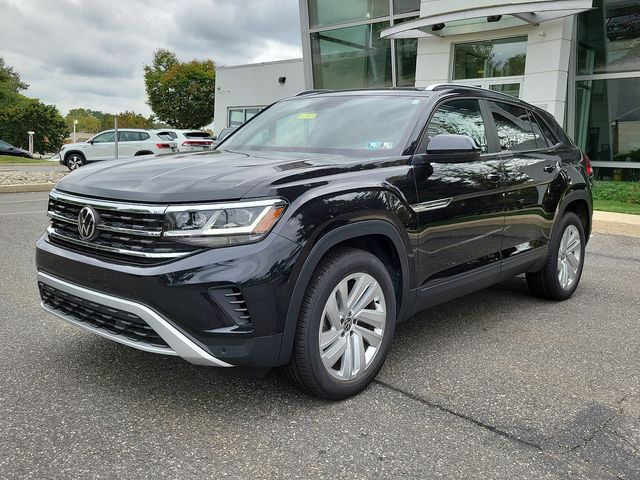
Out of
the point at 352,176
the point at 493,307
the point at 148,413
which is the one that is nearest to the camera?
the point at 148,413

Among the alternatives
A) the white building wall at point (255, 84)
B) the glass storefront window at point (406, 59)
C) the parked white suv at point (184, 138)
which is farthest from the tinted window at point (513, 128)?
the white building wall at point (255, 84)

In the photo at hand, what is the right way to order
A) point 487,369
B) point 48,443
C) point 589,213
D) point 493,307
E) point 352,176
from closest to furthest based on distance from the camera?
point 48,443 < point 352,176 < point 487,369 < point 493,307 < point 589,213

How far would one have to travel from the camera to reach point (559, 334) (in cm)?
441

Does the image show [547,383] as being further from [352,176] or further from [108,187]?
[108,187]

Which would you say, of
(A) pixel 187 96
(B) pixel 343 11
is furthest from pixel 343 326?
(A) pixel 187 96

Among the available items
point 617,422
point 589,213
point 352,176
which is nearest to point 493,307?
point 589,213

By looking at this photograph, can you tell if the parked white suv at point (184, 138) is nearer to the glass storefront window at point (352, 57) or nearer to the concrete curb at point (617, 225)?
the glass storefront window at point (352, 57)

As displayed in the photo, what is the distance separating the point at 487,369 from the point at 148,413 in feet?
6.66

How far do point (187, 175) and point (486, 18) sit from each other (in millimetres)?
13295

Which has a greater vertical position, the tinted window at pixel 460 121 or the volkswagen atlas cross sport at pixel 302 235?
the tinted window at pixel 460 121

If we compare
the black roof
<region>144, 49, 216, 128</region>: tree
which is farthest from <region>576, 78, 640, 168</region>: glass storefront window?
<region>144, 49, 216, 128</region>: tree

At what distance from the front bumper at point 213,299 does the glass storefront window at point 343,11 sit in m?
16.5

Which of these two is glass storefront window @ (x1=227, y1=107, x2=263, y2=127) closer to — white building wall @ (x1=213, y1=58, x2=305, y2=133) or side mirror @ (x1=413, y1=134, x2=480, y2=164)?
white building wall @ (x1=213, y1=58, x2=305, y2=133)

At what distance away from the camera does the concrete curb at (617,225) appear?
945 centimetres
